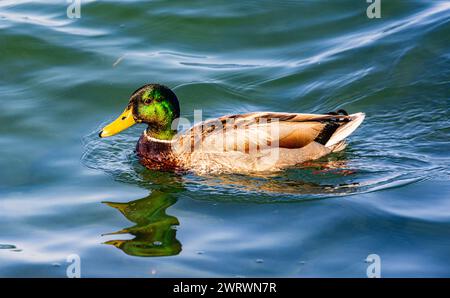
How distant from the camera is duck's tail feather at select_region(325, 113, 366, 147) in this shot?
9.78m

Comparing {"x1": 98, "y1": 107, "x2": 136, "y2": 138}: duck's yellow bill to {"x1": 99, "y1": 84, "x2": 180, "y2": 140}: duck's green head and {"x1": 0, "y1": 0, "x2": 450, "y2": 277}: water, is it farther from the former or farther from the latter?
{"x1": 0, "y1": 0, "x2": 450, "y2": 277}: water

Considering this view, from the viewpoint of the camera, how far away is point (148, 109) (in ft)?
31.7

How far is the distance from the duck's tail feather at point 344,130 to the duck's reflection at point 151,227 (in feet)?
6.72

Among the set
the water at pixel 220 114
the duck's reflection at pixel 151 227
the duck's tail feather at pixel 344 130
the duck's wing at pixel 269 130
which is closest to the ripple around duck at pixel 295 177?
the water at pixel 220 114

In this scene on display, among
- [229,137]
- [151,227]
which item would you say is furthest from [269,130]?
[151,227]

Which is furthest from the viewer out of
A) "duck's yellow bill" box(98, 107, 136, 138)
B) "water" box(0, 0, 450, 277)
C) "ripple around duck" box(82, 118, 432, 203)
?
"duck's yellow bill" box(98, 107, 136, 138)

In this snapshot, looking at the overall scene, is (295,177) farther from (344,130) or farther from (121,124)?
(121,124)

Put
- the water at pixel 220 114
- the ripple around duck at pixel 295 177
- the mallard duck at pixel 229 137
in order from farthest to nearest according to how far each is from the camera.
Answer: the mallard duck at pixel 229 137 < the ripple around duck at pixel 295 177 < the water at pixel 220 114

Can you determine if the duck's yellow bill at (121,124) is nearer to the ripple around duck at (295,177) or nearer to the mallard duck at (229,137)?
the mallard duck at (229,137)

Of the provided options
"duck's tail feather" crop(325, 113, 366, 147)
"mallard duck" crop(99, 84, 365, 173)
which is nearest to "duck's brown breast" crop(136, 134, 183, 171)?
Answer: "mallard duck" crop(99, 84, 365, 173)

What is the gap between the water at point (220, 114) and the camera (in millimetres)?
7598

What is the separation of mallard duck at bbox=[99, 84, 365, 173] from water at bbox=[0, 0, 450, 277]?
0.16m

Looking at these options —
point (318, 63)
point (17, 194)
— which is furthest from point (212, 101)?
point (17, 194)
